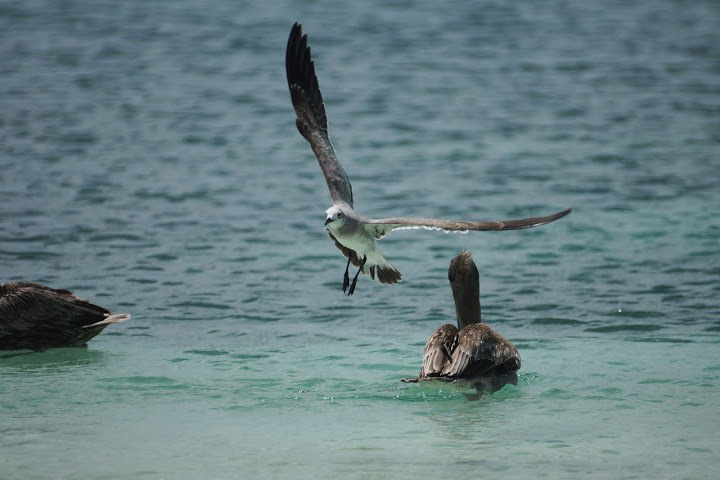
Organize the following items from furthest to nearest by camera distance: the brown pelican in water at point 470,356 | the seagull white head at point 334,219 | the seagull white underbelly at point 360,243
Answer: the seagull white underbelly at point 360,243 → the seagull white head at point 334,219 → the brown pelican in water at point 470,356

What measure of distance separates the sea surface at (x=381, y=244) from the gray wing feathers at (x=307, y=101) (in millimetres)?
1819

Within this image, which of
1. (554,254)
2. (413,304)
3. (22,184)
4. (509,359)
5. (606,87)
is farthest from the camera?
(606,87)

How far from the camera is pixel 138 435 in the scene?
25.2 ft

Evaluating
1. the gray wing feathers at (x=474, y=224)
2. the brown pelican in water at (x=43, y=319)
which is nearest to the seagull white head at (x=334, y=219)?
the gray wing feathers at (x=474, y=224)

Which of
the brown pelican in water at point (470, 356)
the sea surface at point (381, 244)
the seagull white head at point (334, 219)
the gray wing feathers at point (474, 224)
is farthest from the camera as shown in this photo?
the seagull white head at point (334, 219)

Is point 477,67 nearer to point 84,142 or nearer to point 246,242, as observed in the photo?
point 84,142

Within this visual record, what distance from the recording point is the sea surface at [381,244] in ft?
24.8

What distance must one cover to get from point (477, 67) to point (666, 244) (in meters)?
17.0

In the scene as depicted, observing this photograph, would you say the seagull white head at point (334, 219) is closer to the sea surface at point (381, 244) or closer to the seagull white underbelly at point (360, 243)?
the seagull white underbelly at point (360, 243)

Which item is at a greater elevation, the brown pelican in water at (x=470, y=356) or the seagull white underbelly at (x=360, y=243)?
the seagull white underbelly at (x=360, y=243)

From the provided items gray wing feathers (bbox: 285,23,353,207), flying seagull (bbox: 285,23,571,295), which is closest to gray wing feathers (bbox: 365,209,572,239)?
flying seagull (bbox: 285,23,571,295)

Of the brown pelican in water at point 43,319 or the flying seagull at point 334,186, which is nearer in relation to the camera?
the flying seagull at point 334,186

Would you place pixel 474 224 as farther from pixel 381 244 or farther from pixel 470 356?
pixel 381 244

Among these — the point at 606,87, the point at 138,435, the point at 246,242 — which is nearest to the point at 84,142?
the point at 246,242
